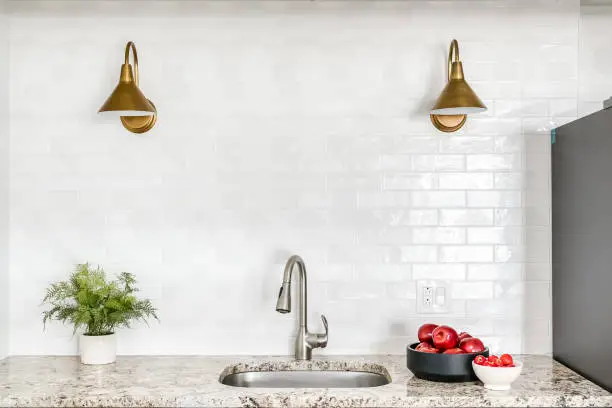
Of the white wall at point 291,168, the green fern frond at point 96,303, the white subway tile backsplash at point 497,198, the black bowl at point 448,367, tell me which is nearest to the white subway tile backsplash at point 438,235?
the white wall at point 291,168

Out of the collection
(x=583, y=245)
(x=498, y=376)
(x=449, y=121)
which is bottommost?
(x=498, y=376)

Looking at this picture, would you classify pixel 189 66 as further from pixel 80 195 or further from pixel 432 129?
pixel 432 129

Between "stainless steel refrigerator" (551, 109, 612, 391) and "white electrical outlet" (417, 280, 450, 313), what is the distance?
0.39 meters

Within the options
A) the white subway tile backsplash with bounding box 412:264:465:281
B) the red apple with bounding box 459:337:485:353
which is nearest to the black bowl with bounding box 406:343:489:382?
the red apple with bounding box 459:337:485:353

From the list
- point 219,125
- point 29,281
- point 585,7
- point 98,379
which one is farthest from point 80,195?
point 585,7

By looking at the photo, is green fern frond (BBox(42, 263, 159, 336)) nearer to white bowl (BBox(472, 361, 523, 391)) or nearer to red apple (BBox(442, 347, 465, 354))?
red apple (BBox(442, 347, 465, 354))

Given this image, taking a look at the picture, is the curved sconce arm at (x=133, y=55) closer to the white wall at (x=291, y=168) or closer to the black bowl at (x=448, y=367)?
the white wall at (x=291, y=168)

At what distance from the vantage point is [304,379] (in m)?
2.47

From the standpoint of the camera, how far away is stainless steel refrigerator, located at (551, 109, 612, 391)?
2088 millimetres

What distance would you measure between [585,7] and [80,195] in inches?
77.3

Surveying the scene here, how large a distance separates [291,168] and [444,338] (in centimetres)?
83

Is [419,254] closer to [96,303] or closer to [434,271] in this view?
[434,271]

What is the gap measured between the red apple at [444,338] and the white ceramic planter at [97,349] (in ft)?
3.56

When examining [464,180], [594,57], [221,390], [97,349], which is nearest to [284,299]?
[221,390]
